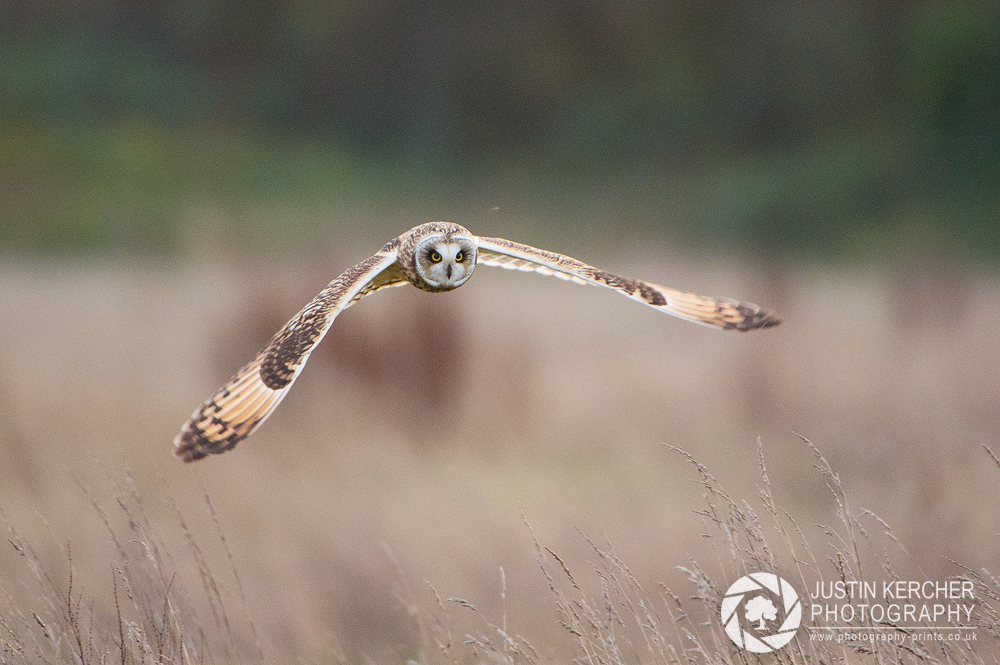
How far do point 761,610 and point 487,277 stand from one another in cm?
894

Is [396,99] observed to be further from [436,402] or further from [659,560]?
[659,560]

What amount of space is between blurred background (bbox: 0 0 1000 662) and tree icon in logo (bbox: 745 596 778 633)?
1.17 m

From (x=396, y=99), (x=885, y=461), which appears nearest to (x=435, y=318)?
(x=885, y=461)

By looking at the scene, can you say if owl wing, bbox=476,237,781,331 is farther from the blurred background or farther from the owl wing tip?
the blurred background

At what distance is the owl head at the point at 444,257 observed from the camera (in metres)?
2.51

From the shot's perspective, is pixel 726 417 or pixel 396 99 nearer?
pixel 726 417

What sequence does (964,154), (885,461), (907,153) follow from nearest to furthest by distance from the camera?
1. (885,461)
2. (964,154)
3. (907,153)

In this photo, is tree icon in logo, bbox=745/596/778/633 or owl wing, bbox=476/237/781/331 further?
owl wing, bbox=476/237/781/331

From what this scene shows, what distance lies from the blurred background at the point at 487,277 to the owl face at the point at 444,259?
106 cm

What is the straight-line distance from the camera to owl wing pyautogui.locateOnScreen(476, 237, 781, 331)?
9.34 feet

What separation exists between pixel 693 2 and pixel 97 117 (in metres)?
16.7

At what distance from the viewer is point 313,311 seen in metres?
2.42

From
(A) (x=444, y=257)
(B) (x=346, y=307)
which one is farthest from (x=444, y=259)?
(B) (x=346, y=307)

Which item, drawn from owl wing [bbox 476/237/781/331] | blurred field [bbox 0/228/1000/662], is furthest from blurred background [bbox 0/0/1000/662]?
owl wing [bbox 476/237/781/331]
